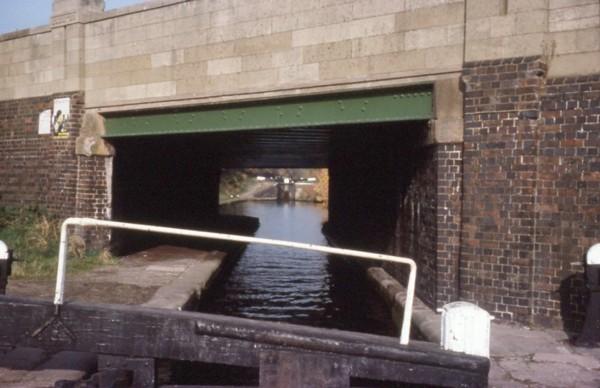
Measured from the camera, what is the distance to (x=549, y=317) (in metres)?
6.78

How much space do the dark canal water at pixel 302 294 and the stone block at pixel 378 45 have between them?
4333 mm

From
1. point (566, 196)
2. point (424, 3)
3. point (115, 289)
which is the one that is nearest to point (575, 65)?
point (566, 196)

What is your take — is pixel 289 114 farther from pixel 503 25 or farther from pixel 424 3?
pixel 503 25

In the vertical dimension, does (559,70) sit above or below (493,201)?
above

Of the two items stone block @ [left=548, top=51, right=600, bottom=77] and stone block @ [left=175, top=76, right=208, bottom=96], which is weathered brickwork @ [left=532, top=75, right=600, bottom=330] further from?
stone block @ [left=175, top=76, right=208, bottom=96]

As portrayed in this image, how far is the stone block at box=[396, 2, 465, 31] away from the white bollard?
469 cm

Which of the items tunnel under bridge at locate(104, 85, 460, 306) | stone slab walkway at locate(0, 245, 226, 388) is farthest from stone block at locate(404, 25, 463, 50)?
stone slab walkway at locate(0, 245, 226, 388)

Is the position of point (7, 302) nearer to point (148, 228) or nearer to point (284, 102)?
point (148, 228)

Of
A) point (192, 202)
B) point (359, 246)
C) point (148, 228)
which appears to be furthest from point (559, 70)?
point (192, 202)

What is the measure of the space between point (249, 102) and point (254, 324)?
579 cm

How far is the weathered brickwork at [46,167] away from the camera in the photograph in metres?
11.4

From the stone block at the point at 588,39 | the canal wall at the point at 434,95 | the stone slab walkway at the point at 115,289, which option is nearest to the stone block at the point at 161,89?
the canal wall at the point at 434,95

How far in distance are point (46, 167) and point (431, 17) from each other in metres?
8.78

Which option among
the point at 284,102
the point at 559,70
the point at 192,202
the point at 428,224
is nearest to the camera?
the point at 559,70
